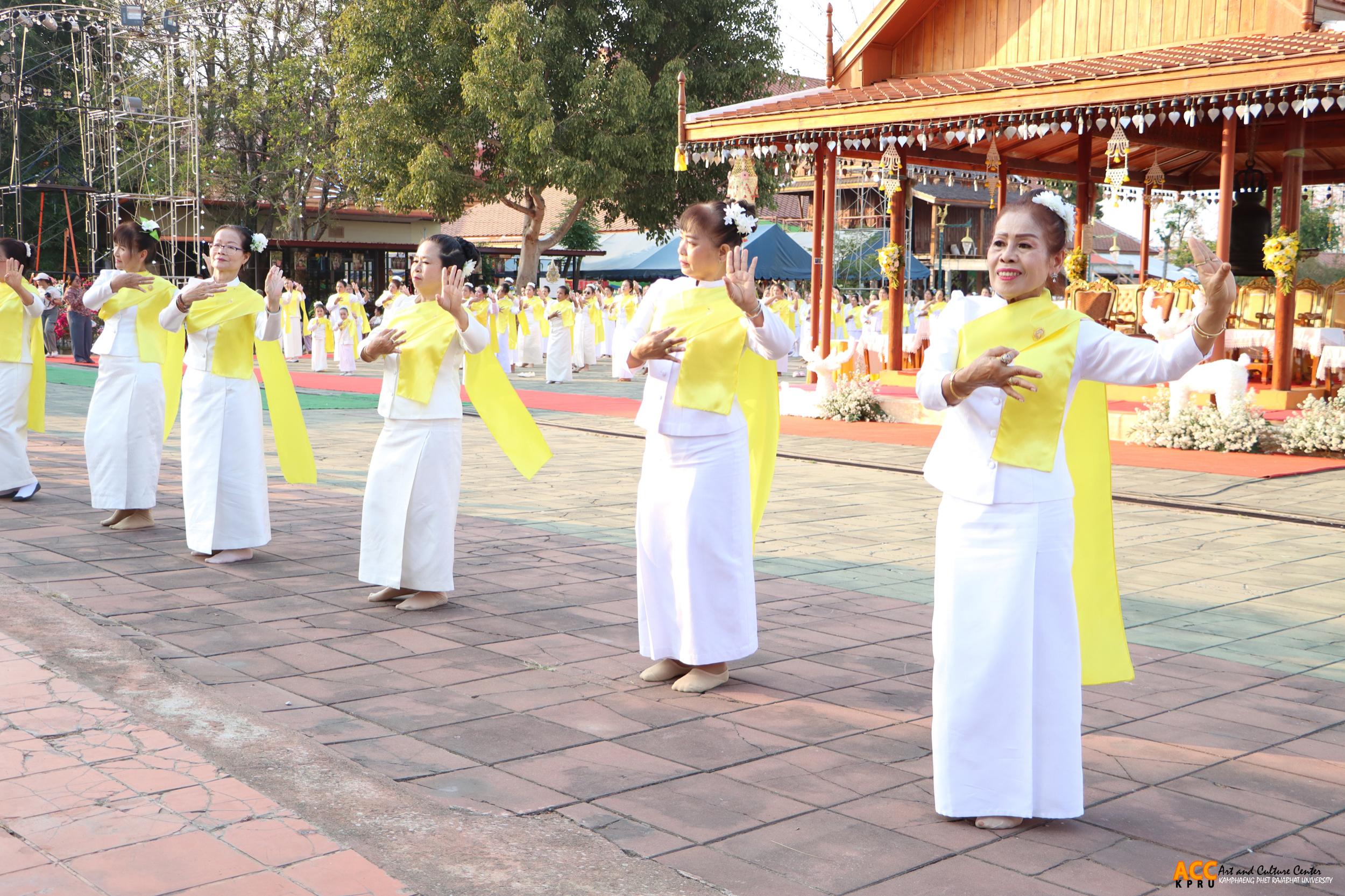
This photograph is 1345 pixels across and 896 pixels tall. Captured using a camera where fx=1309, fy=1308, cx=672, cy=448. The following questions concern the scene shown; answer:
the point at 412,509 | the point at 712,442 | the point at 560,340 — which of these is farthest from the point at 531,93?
the point at 712,442

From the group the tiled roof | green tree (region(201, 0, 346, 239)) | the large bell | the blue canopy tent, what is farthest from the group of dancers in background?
the blue canopy tent

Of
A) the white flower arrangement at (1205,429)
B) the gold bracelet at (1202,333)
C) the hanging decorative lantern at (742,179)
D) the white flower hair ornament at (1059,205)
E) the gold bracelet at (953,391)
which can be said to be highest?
the hanging decorative lantern at (742,179)

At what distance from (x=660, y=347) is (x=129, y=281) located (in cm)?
429

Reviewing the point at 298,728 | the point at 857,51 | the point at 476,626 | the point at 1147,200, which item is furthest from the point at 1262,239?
the point at 298,728

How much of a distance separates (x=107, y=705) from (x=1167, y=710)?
3590 mm

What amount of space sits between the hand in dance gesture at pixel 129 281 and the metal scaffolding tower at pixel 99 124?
16837 millimetres

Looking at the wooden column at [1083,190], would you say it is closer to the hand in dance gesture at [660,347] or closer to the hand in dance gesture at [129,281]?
the hand in dance gesture at [129,281]

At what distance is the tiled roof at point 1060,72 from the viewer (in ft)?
38.9

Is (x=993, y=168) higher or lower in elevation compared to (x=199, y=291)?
higher

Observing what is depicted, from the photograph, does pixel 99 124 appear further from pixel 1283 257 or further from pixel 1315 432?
pixel 1315 432

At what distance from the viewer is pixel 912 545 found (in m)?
7.71

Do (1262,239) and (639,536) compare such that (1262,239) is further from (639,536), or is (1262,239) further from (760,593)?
(639,536)

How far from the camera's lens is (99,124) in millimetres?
30406

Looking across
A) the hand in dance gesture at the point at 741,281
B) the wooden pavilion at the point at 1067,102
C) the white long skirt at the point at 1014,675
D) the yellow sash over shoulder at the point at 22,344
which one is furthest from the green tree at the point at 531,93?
the white long skirt at the point at 1014,675
